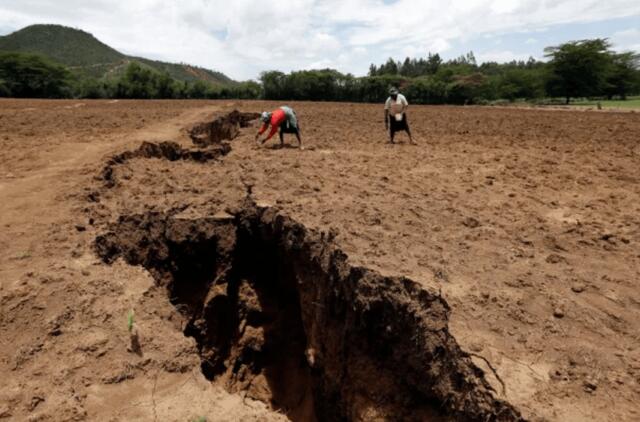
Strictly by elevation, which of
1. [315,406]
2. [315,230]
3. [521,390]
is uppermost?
[315,230]

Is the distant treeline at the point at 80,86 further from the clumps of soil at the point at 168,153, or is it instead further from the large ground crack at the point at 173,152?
the clumps of soil at the point at 168,153

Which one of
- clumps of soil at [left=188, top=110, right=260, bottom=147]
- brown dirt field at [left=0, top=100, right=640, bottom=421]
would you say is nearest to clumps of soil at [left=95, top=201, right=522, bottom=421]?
brown dirt field at [left=0, top=100, right=640, bottom=421]

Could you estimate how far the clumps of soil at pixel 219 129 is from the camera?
1255 centimetres

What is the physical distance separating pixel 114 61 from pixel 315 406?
4767 inches

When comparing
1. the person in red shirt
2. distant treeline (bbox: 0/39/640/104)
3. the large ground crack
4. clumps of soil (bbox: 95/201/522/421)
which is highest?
distant treeline (bbox: 0/39/640/104)

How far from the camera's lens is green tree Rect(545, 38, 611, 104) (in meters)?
40.3

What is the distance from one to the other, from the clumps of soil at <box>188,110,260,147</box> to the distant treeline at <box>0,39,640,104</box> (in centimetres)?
3056

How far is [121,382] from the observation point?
121 inches

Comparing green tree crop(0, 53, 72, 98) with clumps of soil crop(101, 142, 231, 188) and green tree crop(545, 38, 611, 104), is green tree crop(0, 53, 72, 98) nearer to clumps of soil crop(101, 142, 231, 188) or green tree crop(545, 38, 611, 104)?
clumps of soil crop(101, 142, 231, 188)

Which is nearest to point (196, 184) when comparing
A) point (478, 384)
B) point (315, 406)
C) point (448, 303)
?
point (315, 406)

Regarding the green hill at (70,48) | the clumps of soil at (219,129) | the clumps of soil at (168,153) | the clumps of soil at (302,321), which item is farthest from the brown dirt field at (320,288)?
the green hill at (70,48)

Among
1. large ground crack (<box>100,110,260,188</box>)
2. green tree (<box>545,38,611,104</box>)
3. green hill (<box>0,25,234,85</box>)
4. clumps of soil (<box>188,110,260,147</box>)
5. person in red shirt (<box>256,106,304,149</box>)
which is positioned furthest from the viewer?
green hill (<box>0,25,234,85</box>)

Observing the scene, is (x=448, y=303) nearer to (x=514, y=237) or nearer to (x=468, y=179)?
(x=514, y=237)

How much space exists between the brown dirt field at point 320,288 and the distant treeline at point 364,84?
128 ft
